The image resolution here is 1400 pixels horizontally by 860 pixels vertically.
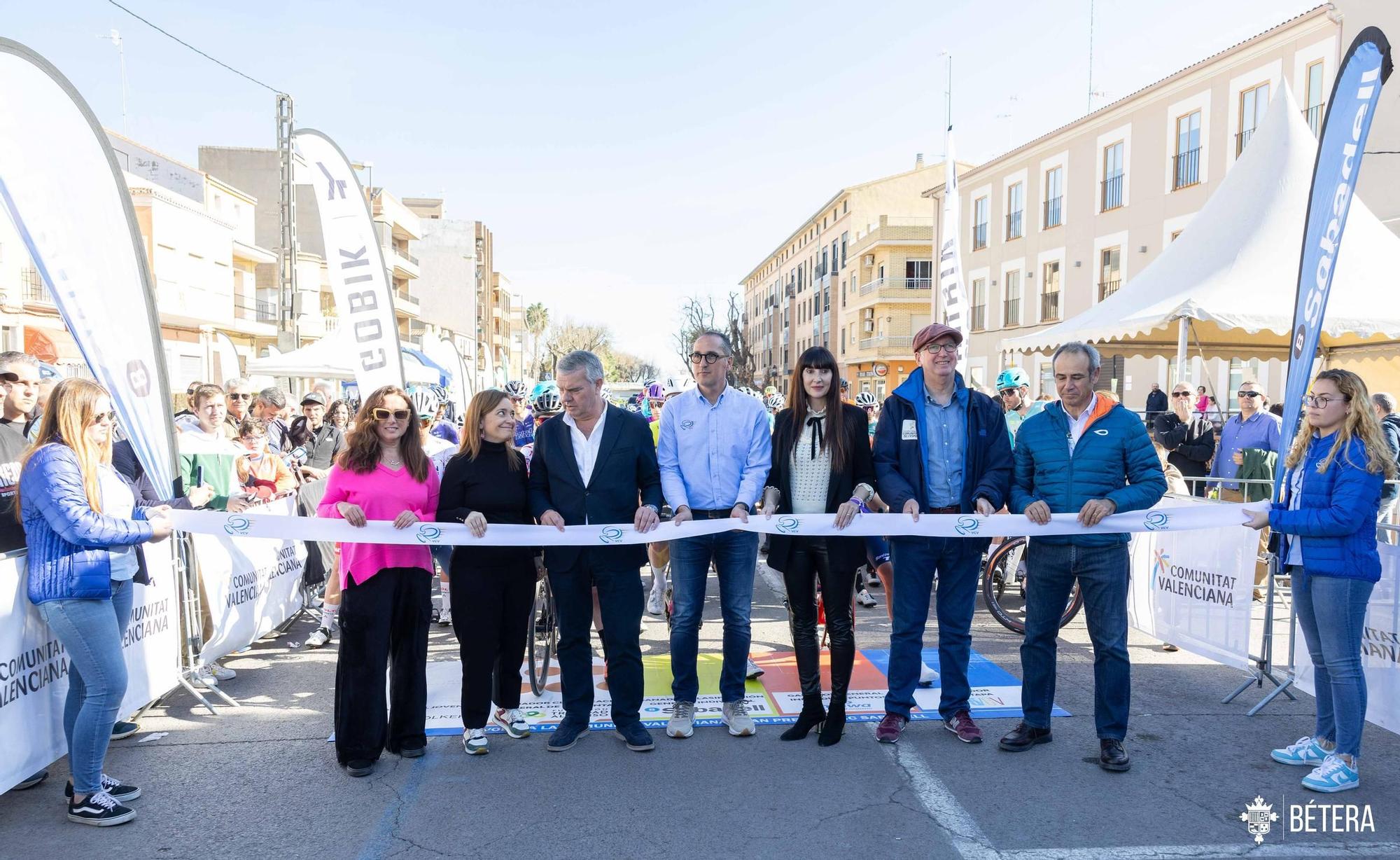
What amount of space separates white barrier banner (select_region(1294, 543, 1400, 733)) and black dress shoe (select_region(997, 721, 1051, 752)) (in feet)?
4.35

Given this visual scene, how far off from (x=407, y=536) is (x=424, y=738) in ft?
3.59

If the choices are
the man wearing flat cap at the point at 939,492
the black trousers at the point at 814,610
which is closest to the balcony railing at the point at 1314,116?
the man wearing flat cap at the point at 939,492

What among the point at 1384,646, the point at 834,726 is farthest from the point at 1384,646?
the point at 834,726

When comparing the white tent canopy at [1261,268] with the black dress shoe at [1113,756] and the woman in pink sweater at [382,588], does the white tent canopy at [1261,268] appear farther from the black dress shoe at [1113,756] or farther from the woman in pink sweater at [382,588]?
the woman in pink sweater at [382,588]

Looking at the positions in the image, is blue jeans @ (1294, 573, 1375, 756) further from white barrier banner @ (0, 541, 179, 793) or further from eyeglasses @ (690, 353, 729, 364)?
white barrier banner @ (0, 541, 179, 793)

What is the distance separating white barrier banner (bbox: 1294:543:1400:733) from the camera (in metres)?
4.34

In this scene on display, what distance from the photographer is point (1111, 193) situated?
1103 inches

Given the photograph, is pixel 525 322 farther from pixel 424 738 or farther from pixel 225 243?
pixel 424 738

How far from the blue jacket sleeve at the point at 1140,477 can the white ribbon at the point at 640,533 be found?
13cm

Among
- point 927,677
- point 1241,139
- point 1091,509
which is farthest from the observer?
point 1241,139

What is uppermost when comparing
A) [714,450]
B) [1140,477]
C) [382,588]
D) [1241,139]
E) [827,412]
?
[1241,139]

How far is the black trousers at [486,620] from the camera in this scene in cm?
455

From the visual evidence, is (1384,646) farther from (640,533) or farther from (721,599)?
(640,533)

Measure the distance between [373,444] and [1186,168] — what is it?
26626 millimetres
